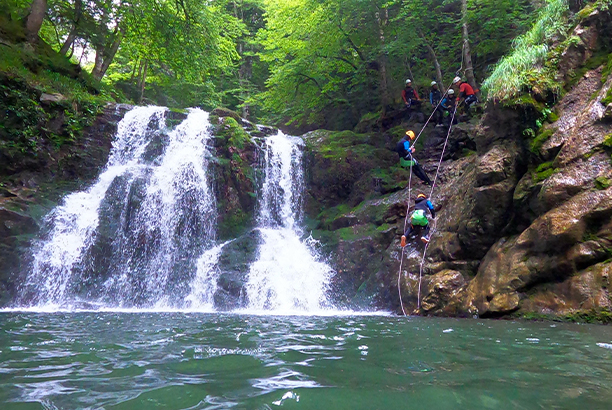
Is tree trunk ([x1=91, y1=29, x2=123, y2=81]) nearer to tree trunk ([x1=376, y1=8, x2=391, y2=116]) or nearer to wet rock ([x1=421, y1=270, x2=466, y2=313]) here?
tree trunk ([x1=376, y1=8, x2=391, y2=116])

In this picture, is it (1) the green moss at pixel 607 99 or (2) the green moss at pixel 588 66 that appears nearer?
(1) the green moss at pixel 607 99

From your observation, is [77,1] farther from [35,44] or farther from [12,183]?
[12,183]

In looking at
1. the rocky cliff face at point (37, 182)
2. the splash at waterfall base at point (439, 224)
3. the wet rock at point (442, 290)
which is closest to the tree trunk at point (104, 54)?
the rocky cliff face at point (37, 182)

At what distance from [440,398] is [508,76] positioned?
8.56m

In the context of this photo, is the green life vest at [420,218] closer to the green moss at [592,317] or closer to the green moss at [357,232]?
the green moss at [357,232]

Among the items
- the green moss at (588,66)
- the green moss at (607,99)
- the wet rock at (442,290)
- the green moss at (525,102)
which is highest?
the green moss at (588,66)

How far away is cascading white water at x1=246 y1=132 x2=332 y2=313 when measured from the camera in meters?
10.3

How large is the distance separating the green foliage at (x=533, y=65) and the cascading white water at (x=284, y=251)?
6.87 m

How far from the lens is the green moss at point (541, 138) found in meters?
7.96

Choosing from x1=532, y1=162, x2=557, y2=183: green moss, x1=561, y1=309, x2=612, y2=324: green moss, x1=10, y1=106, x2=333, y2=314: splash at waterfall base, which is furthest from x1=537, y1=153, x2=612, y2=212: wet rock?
x1=10, y1=106, x2=333, y2=314: splash at waterfall base

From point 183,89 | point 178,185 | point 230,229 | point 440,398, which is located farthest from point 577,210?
point 183,89

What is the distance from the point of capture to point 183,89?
72.5 feet

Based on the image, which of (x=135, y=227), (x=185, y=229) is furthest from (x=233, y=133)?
(x=135, y=227)

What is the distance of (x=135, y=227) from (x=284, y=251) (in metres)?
5.01
